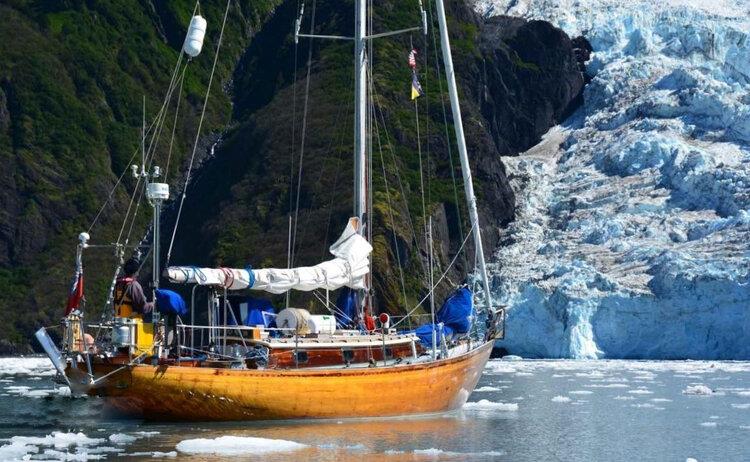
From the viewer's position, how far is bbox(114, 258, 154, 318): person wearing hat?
106ft

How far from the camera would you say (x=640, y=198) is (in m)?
105

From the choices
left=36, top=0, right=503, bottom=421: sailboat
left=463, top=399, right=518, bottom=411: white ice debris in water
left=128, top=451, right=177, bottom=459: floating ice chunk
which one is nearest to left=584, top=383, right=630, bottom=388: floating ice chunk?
left=463, top=399, right=518, bottom=411: white ice debris in water

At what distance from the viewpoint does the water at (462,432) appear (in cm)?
2798

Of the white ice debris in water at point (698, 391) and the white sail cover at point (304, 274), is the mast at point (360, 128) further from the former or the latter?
the white ice debris in water at point (698, 391)

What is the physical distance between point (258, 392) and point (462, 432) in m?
5.58

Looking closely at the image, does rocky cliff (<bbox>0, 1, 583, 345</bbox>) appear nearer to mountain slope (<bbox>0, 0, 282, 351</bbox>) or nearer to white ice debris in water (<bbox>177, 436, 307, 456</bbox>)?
mountain slope (<bbox>0, 0, 282, 351</bbox>)

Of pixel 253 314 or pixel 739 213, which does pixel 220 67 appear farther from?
pixel 253 314

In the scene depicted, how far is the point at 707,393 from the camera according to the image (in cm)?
4731

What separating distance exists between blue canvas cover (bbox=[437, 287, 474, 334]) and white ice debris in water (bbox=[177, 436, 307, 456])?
10821mm

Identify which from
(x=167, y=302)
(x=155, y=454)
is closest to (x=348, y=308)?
(x=167, y=302)

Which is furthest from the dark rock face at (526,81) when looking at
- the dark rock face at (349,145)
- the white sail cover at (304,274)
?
the white sail cover at (304,274)

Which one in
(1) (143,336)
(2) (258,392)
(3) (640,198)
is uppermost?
(3) (640,198)

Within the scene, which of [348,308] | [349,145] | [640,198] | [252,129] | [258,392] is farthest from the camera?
[252,129]

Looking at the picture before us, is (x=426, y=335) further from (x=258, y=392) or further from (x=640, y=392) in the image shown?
(x=640, y=392)
